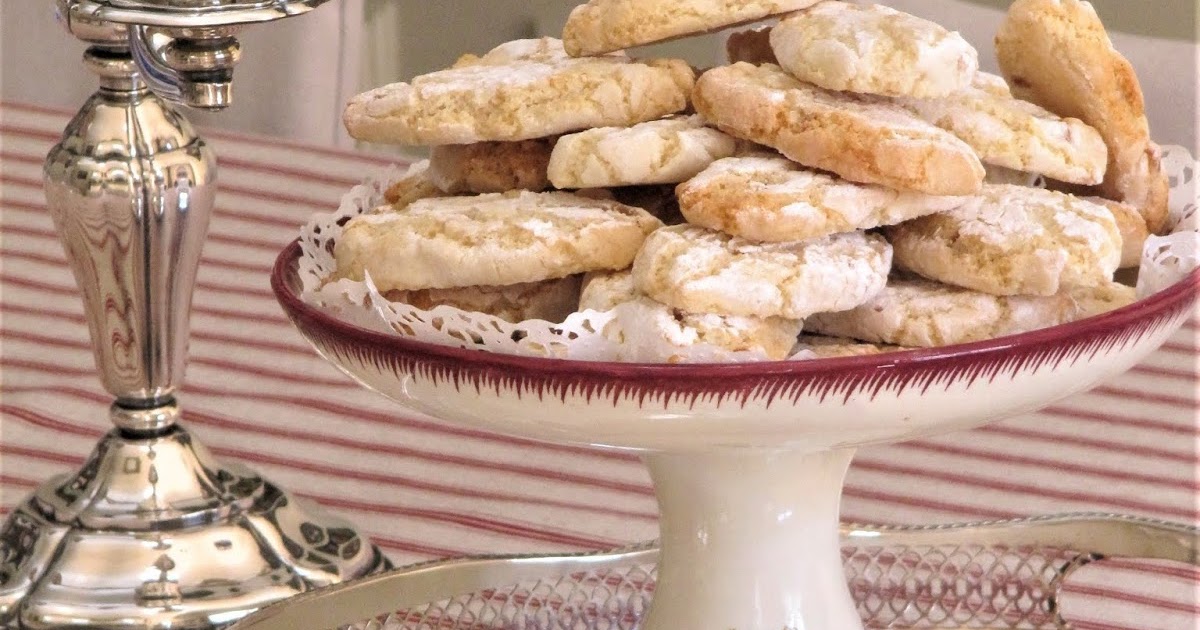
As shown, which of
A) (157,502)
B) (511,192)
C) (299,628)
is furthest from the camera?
(157,502)

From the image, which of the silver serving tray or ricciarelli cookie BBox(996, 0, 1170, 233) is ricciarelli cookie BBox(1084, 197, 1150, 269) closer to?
ricciarelli cookie BBox(996, 0, 1170, 233)

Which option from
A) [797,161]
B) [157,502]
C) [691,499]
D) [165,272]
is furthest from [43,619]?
[797,161]

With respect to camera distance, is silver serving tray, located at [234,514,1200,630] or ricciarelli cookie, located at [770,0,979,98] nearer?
ricciarelli cookie, located at [770,0,979,98]

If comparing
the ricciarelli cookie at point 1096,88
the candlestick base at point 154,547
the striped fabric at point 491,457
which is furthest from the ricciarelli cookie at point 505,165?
the striped fabric at point 491,457

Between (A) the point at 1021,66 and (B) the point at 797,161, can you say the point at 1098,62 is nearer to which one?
(A) the point at 1021,66

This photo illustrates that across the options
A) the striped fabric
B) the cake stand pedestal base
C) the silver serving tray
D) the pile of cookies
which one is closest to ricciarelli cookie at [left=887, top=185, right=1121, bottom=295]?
the pile of cookies

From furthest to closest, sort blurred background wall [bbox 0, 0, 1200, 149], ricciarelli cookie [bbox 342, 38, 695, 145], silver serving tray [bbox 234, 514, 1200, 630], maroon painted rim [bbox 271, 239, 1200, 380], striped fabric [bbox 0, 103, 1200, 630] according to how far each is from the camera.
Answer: blurred background wall [bbox 0, 0, 1200, 149]
striped fabric [bbox 0, 103, 1200, 630]
silver serving tray [bbox 234, 514, 1200, 630]
ricciarelli cookie [bbox 342, 38, 695, 145]
maroon painted rim [bbox 271, 239, 1200, 380]

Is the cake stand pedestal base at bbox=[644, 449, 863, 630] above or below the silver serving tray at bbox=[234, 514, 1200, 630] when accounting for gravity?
above

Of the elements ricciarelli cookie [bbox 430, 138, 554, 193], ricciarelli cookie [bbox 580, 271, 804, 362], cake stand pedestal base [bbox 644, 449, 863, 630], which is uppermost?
ricciarelli cookie [bbox 430, 138, 554, 193]
